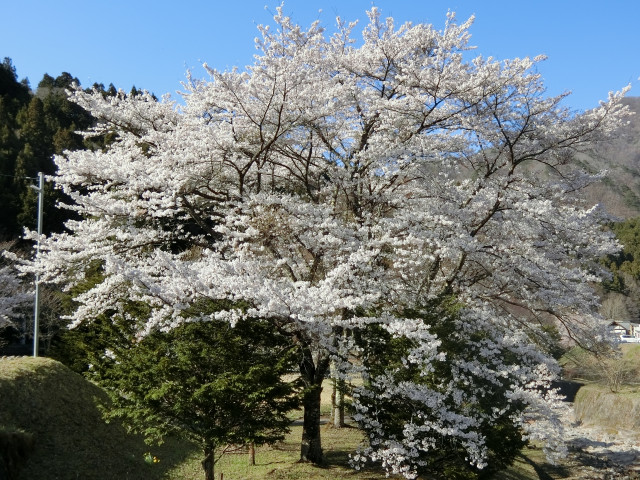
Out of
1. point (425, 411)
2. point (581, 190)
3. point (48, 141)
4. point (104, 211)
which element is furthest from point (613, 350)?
point (48, 141)

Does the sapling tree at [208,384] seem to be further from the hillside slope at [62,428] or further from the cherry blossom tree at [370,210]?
the hillside slope at [62,428]

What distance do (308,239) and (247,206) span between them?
123 cm

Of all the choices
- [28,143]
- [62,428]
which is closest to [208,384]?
[62,428]

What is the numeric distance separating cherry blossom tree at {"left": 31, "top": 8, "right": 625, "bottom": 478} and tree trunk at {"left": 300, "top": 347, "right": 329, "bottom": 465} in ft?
0.14

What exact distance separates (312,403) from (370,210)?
3803 mm

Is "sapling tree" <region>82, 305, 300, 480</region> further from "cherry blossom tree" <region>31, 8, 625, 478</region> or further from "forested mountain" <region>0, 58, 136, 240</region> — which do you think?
"forested mountain" <region>0, 58, 136, 240</region>

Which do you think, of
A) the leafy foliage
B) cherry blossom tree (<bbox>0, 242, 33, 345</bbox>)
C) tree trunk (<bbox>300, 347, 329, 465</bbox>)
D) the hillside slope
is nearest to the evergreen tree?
tree trunk (<bbox>300, 347, 329, 465</bbox>)

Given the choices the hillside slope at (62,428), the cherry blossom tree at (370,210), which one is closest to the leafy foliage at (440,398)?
the cherry blossom tree at (370,210)

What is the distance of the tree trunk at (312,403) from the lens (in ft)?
29.3

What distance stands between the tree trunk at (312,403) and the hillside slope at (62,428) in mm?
2577

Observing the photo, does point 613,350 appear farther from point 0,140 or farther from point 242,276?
point 0,140

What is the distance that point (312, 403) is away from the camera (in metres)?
9.34

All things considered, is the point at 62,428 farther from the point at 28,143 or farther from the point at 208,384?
the point at 28,143

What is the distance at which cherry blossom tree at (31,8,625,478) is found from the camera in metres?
8.05
